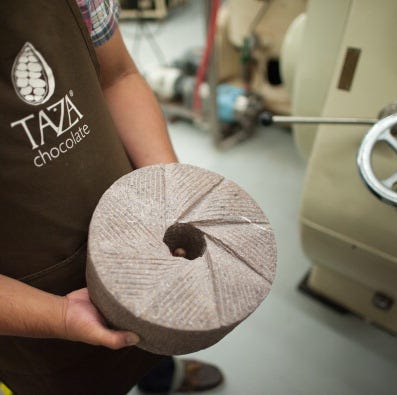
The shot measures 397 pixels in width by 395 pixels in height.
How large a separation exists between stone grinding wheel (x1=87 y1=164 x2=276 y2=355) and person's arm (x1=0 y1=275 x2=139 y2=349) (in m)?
0.02

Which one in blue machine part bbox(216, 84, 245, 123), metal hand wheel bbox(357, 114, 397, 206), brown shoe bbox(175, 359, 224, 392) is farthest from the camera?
blue machine part bbox(216, 84, 245, 123)

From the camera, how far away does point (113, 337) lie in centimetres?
53

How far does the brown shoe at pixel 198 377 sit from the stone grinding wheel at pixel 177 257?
2.49 ft

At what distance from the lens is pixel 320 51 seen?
1130mm

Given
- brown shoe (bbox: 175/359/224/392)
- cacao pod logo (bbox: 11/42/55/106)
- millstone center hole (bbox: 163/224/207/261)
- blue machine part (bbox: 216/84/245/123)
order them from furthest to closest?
1. blue machine part (bbox: 216/84/245/123)
2. brown shoe (bbox: 175/359/224/392)
3. millstone center hole (bbox: 163/224/207/261)
4. cacao pod logo (bbox: 11/42/55/106)

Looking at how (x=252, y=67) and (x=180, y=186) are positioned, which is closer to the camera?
(x=180, y=186)

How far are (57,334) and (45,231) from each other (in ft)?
0.56

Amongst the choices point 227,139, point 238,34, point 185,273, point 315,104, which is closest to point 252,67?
point 238,34

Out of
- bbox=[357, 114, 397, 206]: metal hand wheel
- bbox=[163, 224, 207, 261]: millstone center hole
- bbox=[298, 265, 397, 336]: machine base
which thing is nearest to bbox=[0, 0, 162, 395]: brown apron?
bbox=[163, 224, 207, 261]: millstone center hole

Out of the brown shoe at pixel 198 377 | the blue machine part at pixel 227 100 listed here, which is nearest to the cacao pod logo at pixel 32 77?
the brown shoe at pixel 198 377

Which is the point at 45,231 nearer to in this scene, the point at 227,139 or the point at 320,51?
the point at 320,51

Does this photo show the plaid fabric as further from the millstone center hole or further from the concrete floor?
the concrete floor

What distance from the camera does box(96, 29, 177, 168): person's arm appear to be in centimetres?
81

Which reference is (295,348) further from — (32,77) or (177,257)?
(32,77)
